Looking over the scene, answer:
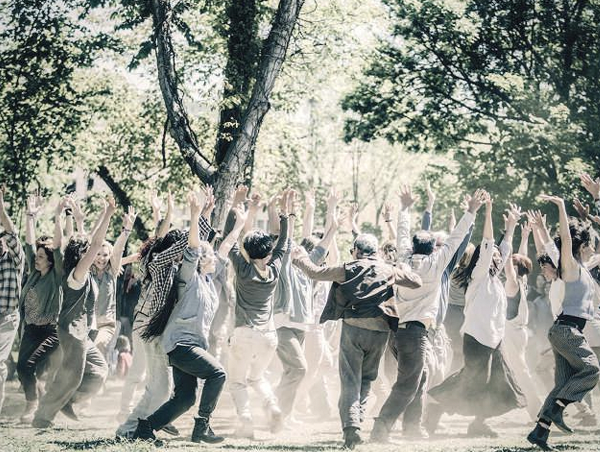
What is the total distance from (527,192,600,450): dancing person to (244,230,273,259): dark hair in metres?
2.78

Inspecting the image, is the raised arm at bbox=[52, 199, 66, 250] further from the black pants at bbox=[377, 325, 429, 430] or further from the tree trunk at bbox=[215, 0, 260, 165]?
the tree trunk at bbox=[215, 0, 260, 165]

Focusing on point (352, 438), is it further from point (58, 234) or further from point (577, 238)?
point (58, 234)

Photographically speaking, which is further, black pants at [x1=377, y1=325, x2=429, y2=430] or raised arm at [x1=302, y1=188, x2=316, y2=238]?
raised arm at [x1=302, y1=188, x2=316, y2=238]

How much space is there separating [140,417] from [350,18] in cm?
1045

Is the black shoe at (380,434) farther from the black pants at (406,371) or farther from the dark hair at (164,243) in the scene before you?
the dark hair at (164,243)

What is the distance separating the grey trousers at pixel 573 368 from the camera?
265 inches

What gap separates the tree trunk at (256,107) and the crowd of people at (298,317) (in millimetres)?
1846

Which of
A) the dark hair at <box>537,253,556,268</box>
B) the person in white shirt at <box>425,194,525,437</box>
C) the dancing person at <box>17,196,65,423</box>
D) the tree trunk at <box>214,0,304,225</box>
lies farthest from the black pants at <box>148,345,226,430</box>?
the tree trunk at <box>214,0,304,225</box>

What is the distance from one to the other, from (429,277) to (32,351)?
4.81 m

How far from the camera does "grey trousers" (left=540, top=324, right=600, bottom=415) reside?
674 centimetres

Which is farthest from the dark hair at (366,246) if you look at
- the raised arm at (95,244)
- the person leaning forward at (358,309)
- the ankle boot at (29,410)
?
the ankle boot at (29,410)

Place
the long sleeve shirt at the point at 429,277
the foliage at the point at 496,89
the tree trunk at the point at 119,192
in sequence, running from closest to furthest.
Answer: the long sleeve shirt at the point at 429,277, the foliage at the point at 496,89, the tree trunk at the point at 119,192

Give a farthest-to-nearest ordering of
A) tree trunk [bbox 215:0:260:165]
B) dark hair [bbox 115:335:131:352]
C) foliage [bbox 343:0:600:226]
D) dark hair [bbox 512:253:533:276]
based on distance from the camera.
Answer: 1. foliage [bbox 343:0:600:226]
2. dark hair [bbox 115:335:131:352]
3. tree trunk [bbox 215:0:260:165]
4. dark hair [bbox 512:253:533:276]

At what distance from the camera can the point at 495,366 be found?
297 inches
